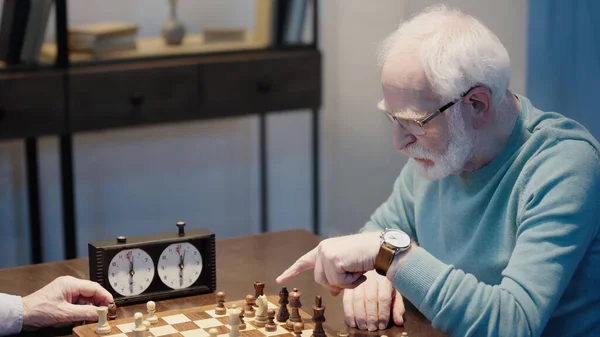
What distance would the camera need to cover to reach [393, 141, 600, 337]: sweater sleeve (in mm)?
1893

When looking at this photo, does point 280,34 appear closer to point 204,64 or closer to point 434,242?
point 204,64

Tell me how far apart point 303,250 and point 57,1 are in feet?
6.76

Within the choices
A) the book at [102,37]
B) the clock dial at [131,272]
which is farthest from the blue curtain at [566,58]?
the book at [102,37]

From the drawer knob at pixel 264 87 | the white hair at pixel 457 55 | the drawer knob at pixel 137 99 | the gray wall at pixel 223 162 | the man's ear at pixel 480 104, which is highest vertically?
the white hair at pixel 457 55

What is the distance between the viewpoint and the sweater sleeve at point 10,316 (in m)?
2.01

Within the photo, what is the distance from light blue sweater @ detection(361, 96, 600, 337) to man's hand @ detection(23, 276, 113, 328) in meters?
0.66

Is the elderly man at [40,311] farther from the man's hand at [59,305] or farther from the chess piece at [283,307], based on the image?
the chess piece at [283,307]

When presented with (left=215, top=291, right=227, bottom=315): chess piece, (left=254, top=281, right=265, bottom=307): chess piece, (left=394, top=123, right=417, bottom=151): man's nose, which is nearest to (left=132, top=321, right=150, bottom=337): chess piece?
(left=215, top=291, right=227, bottom=315): chess piece

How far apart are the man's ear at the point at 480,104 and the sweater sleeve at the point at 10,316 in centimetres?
104

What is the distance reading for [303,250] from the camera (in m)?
2.54

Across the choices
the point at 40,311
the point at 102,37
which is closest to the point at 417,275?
the point at 40,311

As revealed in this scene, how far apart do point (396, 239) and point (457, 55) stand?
408 mm

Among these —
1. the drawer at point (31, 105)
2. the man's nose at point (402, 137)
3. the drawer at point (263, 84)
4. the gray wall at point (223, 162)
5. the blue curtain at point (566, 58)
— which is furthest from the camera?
the gray wall at point (223, 162)

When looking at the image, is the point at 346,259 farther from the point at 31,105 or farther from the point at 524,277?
the point at 31,105
